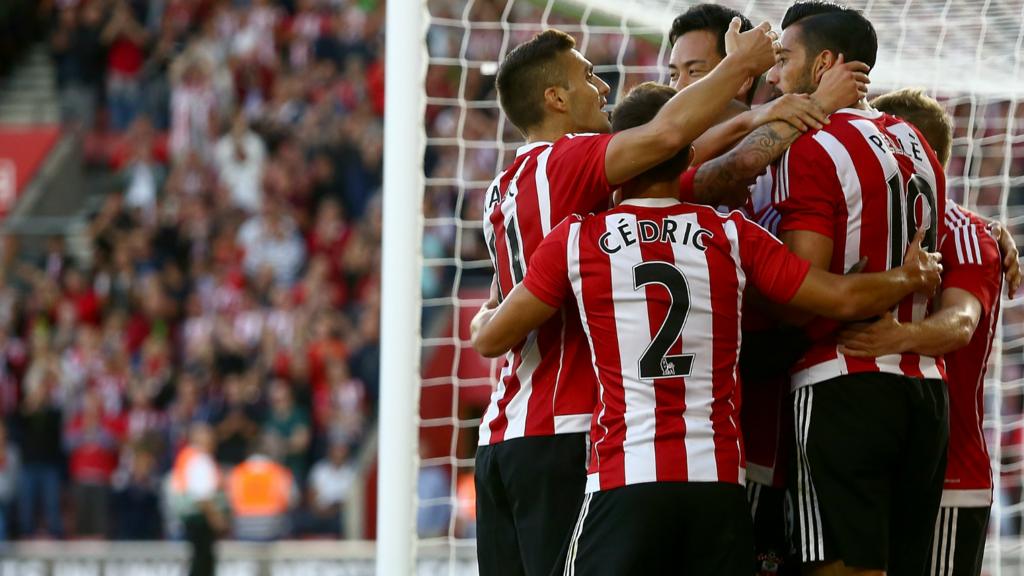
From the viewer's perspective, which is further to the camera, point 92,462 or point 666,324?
point 92,462

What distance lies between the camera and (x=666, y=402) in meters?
2.86

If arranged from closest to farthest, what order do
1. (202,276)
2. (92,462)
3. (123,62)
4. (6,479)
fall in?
(92,462)
(6,479)
(202,276)
(123,62)

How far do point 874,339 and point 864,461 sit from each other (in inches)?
10.9

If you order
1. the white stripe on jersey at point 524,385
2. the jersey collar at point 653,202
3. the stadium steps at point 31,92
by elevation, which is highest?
the stadium steps at point 31,92

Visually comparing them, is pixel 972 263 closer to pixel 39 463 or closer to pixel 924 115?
pixel 924 115

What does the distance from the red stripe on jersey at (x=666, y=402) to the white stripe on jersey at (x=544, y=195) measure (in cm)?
36

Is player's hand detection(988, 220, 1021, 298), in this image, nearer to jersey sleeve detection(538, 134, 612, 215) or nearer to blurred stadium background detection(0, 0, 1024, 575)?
jersey sleeve detection(538, 134, 612, 215)

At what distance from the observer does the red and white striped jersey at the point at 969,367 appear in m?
3.46

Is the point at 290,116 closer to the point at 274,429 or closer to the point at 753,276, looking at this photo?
the point at 274,429

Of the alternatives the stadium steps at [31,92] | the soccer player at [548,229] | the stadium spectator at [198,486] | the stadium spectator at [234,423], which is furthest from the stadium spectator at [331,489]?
the soccer player at [548,229]

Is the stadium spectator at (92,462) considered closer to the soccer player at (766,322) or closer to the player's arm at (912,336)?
the soccer player at (766,322)

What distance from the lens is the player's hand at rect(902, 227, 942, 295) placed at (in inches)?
120

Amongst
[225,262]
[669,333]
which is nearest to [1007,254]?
[669,333]

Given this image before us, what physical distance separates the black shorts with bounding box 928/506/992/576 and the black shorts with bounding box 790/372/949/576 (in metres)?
0.32
